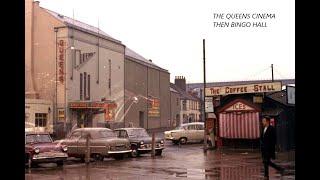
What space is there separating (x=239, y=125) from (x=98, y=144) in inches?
342

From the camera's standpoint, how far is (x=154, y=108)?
5328 cm

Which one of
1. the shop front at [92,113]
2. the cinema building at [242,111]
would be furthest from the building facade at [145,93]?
the cinema building at [242,111]

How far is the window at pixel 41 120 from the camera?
3672 cm

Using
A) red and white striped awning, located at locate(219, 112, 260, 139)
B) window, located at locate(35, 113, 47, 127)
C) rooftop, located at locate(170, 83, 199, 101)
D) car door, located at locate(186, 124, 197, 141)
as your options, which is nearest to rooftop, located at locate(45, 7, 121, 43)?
window, located at locate(35, 113, 47, 127)

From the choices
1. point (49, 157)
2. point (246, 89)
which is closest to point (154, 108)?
point (246, 89)

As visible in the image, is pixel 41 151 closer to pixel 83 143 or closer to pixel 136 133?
pixel 83 143

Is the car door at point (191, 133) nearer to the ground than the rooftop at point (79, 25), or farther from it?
nearer to the ground

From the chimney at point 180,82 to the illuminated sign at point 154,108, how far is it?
1332 centimetres

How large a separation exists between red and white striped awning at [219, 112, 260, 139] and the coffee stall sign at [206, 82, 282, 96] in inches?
47.8

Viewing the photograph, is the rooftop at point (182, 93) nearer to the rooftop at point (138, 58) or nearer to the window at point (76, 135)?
the rooftop at point (138, 58)

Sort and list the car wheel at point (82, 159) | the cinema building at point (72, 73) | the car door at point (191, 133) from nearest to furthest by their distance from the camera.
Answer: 1. the car wheel at point (82, 159)
2. the car door at point (191, 133)
3. the cinema building at point (72, 73)
